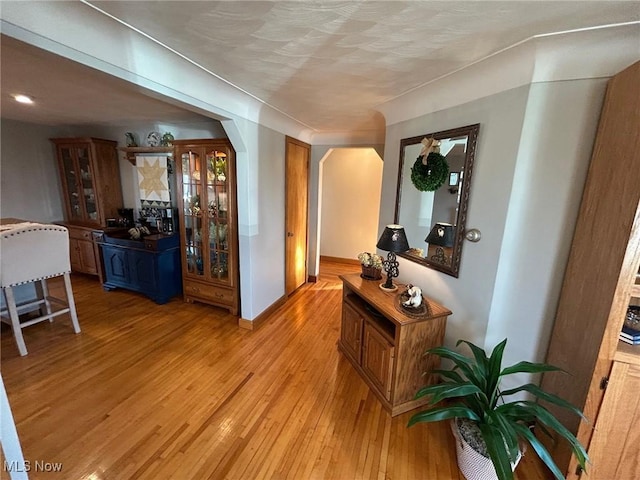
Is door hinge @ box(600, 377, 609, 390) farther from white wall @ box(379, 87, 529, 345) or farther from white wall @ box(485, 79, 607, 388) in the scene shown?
white wall @ box(379, 87, 529, 345)

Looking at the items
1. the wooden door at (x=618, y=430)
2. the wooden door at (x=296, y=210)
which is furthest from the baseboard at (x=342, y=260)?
the wooden door at (x=618, y=430)

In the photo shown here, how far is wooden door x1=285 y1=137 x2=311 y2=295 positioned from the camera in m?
3.36

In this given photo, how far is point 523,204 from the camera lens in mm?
1530

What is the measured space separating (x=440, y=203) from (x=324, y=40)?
1.35 metres

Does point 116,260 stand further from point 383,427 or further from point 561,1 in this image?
point 561,1

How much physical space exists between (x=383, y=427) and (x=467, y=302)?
1029mm

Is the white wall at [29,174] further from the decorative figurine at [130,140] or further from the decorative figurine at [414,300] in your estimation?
the decorative figurine at [414,300]

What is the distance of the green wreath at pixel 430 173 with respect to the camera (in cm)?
194

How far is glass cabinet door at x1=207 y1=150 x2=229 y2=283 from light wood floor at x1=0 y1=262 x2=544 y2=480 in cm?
68

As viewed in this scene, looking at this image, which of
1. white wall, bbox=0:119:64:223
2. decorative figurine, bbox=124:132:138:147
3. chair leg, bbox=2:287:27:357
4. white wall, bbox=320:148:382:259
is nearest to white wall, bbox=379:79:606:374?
white wall, bbox=320:148:382:259

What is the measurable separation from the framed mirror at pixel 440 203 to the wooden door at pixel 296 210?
1.50 meters

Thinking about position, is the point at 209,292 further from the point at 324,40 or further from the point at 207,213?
the point at 324,40

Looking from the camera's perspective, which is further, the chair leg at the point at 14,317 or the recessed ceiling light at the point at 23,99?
→ the recessed ceiling light at the point at 23,99

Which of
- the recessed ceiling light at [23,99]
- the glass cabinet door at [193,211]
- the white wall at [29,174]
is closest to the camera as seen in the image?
the recessed ceiling light at [23,99]
